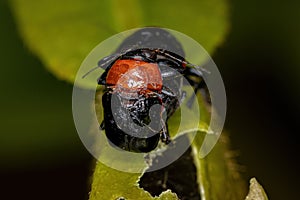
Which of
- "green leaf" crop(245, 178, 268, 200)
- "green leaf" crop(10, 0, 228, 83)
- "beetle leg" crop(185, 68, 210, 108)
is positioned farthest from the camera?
"green leaf" crop(10, 0, 228, 83)

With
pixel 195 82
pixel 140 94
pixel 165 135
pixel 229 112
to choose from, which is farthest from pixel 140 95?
pixel 229 112

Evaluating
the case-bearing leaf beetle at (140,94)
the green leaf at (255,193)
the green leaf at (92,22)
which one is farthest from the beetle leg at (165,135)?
the green leaf at (92,22)

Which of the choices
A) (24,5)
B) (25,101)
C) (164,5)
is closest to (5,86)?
(25,101)

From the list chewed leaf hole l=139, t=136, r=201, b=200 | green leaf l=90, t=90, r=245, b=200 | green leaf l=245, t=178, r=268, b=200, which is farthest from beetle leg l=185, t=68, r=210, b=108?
green leaf l=245, t=178, r=268, b=200

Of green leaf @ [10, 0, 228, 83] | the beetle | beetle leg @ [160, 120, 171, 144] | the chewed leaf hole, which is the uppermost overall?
green leaf @ [10, 0, 228, 83]

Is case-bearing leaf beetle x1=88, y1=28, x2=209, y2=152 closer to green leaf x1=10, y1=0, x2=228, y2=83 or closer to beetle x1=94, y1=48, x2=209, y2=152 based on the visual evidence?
beetle x1=94, y1=48, x2=209, y2=152

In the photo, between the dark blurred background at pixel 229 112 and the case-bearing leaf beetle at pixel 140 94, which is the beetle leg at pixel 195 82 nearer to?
the case-bearing leaf beetle at pixel 140 94

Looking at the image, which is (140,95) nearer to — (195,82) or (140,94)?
(140,94)
